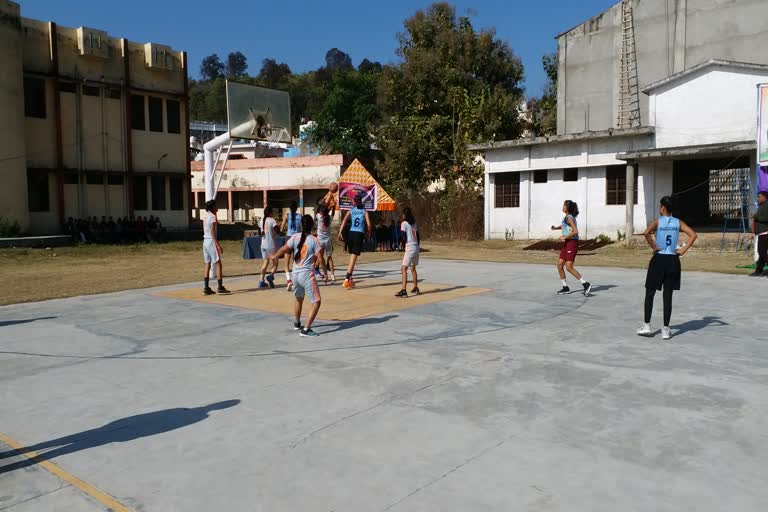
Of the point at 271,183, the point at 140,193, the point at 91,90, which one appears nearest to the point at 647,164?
the point at 140,193

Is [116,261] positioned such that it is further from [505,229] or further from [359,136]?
[359,136]

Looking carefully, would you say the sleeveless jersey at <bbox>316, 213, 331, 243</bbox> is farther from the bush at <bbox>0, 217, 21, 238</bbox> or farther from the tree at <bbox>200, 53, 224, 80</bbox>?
the tree at <bbox>200, 53, 224, 80</bbox>

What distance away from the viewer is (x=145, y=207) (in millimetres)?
33000

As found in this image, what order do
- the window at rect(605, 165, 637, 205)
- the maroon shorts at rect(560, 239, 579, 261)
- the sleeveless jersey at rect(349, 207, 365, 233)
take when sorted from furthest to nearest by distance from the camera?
the window at rect(605, 165, 637, 205) < the sleeveless jersey at rect(349, 207, 365, 233) < the maroon shorts at rect(560, 239, 579, 261)

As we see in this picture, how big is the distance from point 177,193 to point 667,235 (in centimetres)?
3040

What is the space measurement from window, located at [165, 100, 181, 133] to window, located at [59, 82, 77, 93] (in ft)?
15.9

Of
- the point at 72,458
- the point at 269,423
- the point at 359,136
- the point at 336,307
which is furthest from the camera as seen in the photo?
the point at 359,136

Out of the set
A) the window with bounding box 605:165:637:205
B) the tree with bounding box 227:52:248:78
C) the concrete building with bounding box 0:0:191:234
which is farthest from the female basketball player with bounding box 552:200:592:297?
the tree with bounding box 227:52:248:78

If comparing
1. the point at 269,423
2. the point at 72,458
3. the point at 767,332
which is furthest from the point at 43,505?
the point at 767,332

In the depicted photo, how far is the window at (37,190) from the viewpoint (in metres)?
28.5

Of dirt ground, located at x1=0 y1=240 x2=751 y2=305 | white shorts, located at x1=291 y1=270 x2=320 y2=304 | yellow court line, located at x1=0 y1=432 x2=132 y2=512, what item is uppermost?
white shorts, located at x1=291 y1=270 x2=320 y2=304

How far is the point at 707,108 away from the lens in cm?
2302

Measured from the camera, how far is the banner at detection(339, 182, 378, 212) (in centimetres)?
2398

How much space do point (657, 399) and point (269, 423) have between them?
3.33 m
